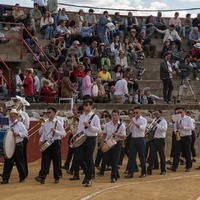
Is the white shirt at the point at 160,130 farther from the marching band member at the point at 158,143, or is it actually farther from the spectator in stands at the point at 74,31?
the spectator in stands at the point at 74,31

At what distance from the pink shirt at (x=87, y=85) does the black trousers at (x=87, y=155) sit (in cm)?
839

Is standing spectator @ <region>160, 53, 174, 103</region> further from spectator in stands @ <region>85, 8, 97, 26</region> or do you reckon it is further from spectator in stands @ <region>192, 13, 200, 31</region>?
spectator in stands @ <region>192, 13, 200, 31</region>

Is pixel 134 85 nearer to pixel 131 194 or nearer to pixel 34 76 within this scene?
pixel 34 76

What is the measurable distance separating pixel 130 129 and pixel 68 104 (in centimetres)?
544

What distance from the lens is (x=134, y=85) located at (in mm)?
28797

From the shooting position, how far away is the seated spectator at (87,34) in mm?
30938

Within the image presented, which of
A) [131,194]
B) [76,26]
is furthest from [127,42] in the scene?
[131,194]

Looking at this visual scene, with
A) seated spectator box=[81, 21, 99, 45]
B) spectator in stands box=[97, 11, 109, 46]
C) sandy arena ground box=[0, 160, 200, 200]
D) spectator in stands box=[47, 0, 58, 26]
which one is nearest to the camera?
sandy arena ground box=[0, 160, 200, 200]

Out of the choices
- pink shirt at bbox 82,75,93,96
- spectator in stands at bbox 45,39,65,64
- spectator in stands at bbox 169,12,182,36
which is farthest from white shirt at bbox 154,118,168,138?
spectator in stands at bbox 169,12,182,36

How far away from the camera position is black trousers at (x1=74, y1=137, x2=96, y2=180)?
18031mm

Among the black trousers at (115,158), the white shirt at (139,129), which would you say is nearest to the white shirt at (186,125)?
the white shirt at (139,129)

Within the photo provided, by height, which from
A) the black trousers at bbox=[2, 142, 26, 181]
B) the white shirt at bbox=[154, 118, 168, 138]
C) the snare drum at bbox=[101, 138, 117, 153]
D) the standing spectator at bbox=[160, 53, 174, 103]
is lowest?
the black trousers at bbox=[2, 142, 26, 181]

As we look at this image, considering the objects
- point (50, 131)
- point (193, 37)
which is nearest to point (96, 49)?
point (193, 37)

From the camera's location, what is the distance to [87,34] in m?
31.2
